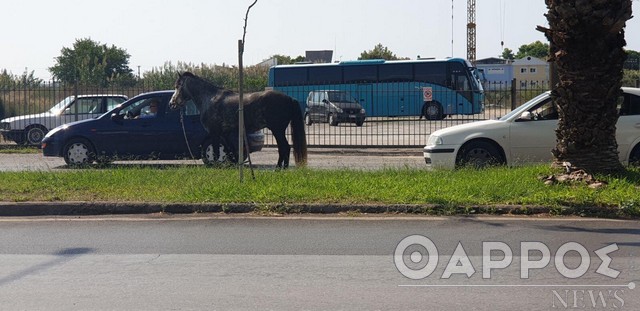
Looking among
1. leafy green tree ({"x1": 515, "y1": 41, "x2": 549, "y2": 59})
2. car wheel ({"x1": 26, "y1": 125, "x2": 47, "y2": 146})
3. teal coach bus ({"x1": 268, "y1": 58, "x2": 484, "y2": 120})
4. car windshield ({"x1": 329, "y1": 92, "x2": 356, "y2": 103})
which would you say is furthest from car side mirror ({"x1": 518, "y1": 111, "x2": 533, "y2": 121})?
leafy green tree ({"x1": 515, "y1": 41, "x2": 549, "y2": 59})

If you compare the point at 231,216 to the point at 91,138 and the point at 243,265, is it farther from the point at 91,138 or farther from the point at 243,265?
the point at 91,138

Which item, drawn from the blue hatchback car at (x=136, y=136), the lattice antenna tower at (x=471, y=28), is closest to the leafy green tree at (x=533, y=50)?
the lattice antenna tower at (x=471, y=28)

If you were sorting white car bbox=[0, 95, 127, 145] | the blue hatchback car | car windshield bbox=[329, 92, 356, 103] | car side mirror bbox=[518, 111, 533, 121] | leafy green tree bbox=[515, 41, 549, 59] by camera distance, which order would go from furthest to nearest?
leafy green tree bbox=[515, 41, 549, 59]
car windshield bbox=[329, 92, 356, 103]
white car bbox=[0, 95, 127, 145]
the blue hatchback car
car side mirror bbox=[518, 111, 533, 121]

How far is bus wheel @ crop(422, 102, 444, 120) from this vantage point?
3016 cm

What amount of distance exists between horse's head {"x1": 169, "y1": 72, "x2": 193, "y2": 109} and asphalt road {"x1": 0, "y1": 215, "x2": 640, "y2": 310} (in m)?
6.43

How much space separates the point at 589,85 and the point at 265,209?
4930 mm

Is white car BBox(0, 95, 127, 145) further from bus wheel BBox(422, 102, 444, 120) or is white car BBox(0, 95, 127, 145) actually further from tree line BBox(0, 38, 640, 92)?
bus wheel BBox(422, 102, 444, 120)

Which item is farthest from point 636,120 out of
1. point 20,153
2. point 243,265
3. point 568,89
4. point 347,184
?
point 20,153

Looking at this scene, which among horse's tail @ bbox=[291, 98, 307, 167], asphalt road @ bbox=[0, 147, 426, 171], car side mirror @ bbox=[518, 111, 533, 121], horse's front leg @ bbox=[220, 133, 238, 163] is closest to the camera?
car side mirror @ bbox=[518, 111, 533, 121]

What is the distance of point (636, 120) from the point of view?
1426 cm

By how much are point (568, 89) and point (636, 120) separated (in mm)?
2851

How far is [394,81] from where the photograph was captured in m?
40.1

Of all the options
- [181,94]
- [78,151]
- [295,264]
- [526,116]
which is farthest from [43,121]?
[295,264]

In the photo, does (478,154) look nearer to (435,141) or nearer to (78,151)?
(435,141)
